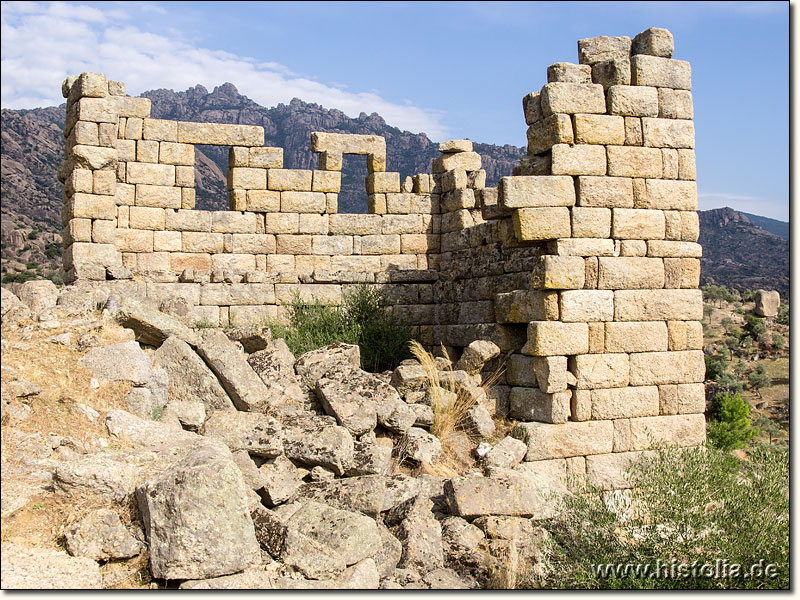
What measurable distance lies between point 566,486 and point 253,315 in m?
5.67

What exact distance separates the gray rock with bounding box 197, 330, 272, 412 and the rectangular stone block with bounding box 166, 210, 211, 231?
4.94m

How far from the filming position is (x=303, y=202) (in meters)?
12.8

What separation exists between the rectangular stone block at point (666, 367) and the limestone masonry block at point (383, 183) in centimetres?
578

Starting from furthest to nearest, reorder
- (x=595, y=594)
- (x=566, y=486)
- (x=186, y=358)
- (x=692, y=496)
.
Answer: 1. (x=566, y=486)
2. (x=186, y=358)
3. (x=692, y=496)
4. (x=595, y=594)

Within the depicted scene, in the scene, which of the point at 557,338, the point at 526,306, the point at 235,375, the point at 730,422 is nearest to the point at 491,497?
the point at 557,338

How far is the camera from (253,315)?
11.9 metres

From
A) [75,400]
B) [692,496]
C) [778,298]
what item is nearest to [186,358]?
[75,400]

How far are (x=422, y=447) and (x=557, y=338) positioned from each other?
6.75 feet

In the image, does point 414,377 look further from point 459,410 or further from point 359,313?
point 359,313

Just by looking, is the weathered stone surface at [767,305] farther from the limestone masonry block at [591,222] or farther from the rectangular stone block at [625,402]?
the limestone masonry block at [591,222]

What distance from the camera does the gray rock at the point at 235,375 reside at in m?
7.34

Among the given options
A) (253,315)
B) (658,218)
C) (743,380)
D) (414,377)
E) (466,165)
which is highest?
(466,165)

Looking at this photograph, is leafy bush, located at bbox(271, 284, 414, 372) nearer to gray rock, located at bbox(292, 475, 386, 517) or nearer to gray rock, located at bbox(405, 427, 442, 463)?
gray rock, located at bbox(405, 427, 442, 463)

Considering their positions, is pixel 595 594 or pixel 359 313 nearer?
pixel 595 594
